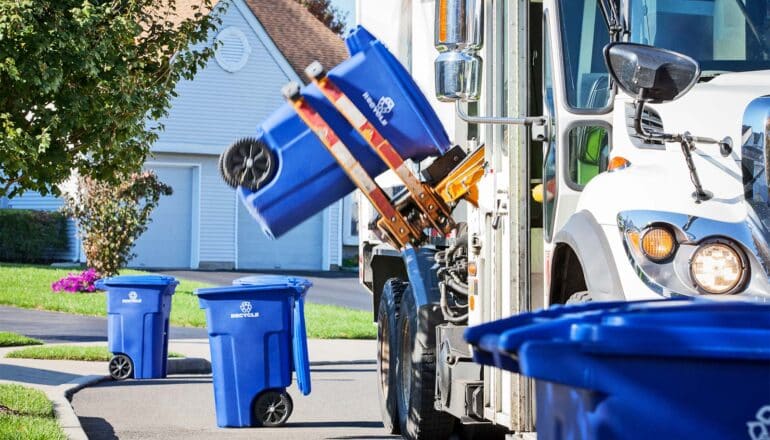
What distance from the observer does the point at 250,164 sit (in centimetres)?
798

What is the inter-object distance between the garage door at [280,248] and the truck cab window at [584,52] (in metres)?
30.9

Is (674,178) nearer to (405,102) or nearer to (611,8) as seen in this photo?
(611,8)

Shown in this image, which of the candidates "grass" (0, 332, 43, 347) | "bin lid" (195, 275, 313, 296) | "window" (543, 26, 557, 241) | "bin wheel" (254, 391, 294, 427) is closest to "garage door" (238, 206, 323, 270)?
"grass" (0, 332, 43, 347)

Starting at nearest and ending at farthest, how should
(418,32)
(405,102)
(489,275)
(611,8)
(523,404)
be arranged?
(611,8)
(523,404)
(489,275)
(405,102)
(418,32)

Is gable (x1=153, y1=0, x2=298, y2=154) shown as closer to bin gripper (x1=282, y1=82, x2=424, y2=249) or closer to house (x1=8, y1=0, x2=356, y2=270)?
house (x1=8, y1=0, x2=356, y2=270)

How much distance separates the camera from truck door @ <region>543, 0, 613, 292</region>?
6090 millimetres

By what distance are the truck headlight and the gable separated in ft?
104

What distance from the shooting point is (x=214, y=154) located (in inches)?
1432

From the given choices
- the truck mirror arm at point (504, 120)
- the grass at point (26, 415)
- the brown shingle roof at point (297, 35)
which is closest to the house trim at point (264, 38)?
the brown shingle roof at point (297, 35)

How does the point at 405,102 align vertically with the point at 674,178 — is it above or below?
above

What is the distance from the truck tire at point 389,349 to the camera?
30.0 ft

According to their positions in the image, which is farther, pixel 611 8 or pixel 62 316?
pixel 62 316

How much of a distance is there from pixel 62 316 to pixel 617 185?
18053mm

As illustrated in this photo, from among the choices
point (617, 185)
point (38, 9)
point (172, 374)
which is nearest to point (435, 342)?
point (617, 185)
